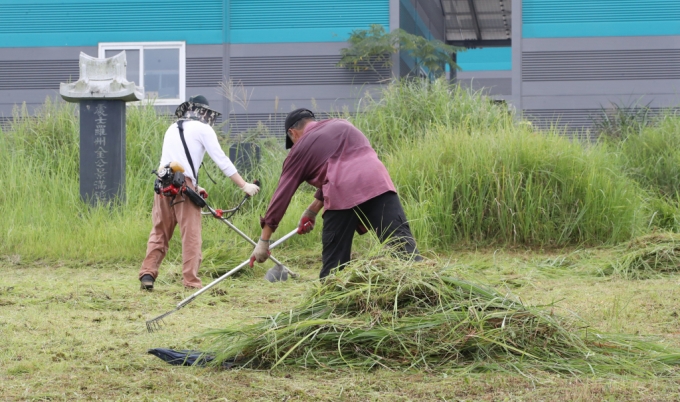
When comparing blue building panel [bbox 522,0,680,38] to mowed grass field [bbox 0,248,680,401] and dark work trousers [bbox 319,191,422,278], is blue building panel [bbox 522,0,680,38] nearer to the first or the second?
mowed grass field [bbox 0,248,680,401]

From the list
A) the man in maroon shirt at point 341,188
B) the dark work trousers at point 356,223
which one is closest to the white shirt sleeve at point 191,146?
the man in maroon shirt at point 341,188

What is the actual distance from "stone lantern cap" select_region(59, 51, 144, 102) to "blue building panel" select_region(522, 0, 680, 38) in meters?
10.7

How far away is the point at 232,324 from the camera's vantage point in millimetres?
4812

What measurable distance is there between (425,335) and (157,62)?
17.1 m

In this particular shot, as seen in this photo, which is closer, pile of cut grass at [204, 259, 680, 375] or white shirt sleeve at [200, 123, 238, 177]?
pile of cut grass at [204, 259, 680, 375]

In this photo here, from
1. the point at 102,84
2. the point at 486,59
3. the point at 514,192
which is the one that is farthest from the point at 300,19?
the point at 486,59

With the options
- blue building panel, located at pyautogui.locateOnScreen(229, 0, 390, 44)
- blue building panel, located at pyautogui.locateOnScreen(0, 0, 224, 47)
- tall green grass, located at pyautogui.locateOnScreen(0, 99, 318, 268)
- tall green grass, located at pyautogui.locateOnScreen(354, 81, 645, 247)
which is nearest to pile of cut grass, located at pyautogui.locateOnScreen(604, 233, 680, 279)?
tall green grass, located at pyautogui.locateOnScreen(354, 81, 645, 247)

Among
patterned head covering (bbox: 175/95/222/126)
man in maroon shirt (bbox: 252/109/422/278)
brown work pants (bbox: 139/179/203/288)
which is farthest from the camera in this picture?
patterned head covering (bbox: 175/95/222/126)

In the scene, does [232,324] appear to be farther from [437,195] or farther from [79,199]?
[79,199]

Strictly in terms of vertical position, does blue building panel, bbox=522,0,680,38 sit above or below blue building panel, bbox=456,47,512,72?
below

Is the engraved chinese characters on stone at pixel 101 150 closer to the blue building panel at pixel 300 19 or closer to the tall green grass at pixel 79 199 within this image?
the tall green grass at pixel 79 199

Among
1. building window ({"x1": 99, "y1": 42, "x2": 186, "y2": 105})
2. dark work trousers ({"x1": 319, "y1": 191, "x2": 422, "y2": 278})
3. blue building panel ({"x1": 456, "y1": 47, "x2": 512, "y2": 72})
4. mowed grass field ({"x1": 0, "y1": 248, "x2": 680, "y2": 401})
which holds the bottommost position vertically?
mowed grass field ({"x1": 0, "y1": 248, "x2": 680, "y2": 401})

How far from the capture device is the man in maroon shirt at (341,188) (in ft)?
18.1

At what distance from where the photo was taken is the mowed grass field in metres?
3.78
